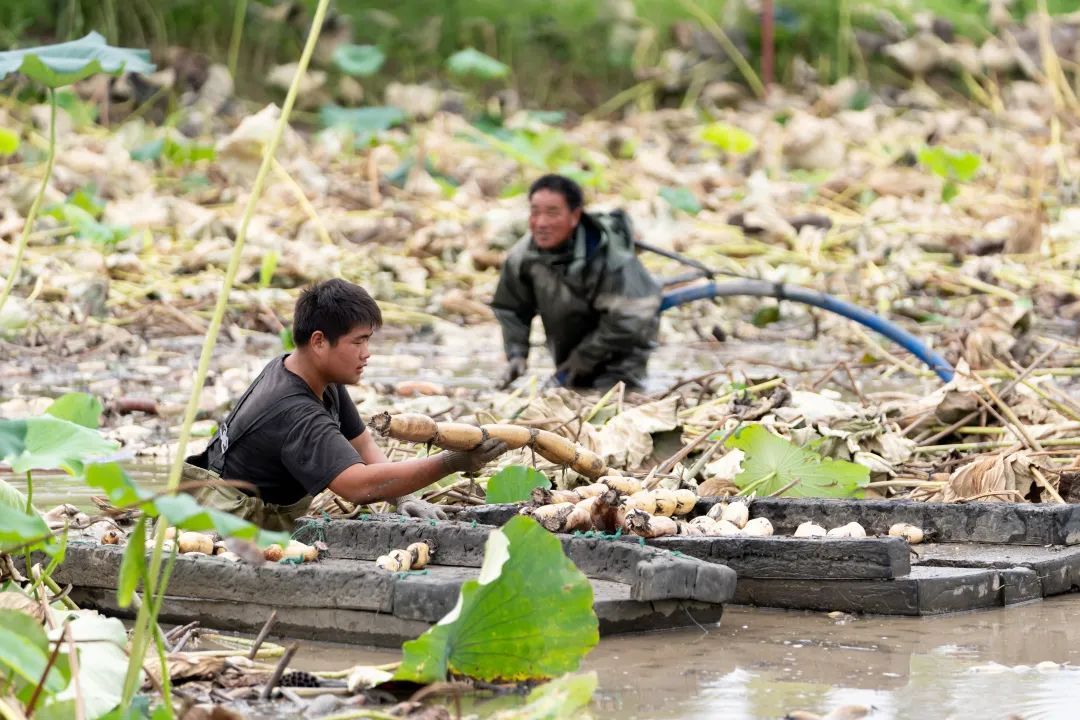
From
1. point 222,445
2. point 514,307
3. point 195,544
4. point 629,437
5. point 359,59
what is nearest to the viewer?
point 195,544

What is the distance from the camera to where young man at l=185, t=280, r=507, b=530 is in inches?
169

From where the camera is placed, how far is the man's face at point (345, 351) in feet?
14.5

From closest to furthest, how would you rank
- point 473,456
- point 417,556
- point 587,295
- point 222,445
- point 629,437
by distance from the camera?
1. point 417,556
2. point 473,456
3. point 222,445
4. point 629,437
5. point 587,295

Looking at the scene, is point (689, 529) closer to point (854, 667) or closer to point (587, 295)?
point (854, 667)

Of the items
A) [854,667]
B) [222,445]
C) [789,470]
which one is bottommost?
[854,667]

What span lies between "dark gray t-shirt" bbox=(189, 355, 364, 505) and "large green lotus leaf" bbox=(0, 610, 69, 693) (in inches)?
61.1

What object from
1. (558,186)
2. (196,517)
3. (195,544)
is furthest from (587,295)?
(196,517)

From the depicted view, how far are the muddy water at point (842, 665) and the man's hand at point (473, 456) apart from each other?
25.7 inches

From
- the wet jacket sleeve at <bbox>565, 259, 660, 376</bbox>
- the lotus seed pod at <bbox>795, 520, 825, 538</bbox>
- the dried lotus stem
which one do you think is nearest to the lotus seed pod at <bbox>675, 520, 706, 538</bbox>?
the lotus seed pod at <bbox>795, 520, 825, 538</bbox>

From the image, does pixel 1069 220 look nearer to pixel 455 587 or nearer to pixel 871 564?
pixel 871 564

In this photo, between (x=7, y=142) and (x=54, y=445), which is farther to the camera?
(x=7, y=142)

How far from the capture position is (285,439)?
14.5 feet

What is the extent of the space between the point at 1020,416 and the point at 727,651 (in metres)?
2.41

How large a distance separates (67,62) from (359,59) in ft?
38.7
